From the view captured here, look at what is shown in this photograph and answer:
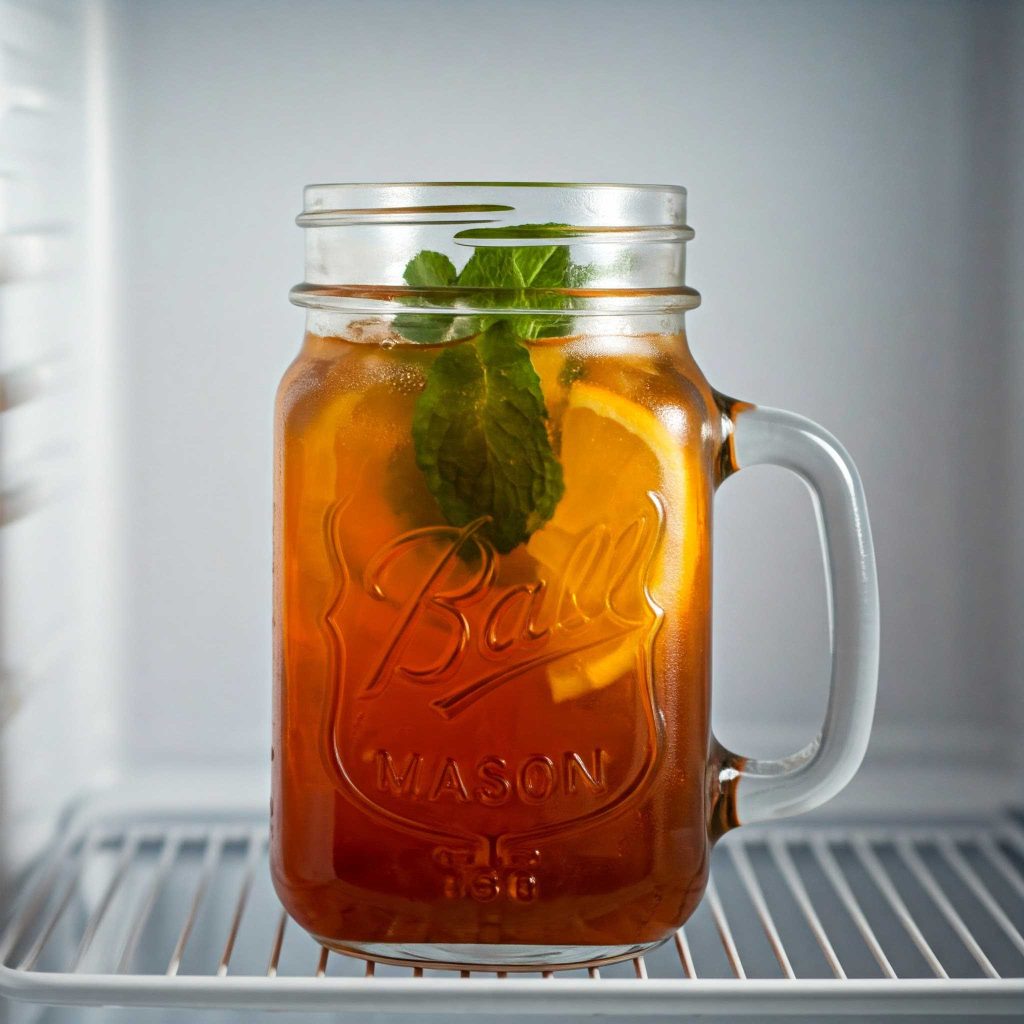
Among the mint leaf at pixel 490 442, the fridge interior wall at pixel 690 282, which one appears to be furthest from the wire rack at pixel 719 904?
the mint leaf at pixel 490 442

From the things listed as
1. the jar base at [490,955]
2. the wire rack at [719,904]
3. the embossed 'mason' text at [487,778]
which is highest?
the embossed 'mason' text at [487,778]

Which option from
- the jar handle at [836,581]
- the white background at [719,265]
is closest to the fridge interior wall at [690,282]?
the white background at [719,265]

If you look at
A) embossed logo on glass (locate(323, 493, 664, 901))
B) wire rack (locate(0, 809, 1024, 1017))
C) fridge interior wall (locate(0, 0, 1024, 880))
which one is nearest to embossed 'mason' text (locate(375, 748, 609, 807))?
embossed logo on glass (locate(323, 493, 664, 901))

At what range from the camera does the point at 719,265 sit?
→ 89 cm

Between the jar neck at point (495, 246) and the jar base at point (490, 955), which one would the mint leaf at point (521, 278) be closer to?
the jar neck at point (495, 246)

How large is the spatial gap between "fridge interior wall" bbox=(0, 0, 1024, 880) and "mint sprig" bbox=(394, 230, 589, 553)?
0.97ft

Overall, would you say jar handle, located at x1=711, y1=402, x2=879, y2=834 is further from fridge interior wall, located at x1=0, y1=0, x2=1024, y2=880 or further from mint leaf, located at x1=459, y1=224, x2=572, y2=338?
fridge interior wall, located at x1=0, y1=0, x2=1024, y2=880

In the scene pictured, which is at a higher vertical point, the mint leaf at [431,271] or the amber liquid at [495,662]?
the mint leaf at [431,271]

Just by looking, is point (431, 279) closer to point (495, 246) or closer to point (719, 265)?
point (495, 246)

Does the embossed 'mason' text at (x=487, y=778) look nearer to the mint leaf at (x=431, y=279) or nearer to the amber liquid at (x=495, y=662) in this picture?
the amber liquid at (x=495, y=662)

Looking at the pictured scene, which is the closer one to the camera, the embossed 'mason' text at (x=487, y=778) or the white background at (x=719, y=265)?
the embossed 'mason' text at (x=487, y=778)

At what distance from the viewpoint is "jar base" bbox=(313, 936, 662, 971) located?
2.04ft

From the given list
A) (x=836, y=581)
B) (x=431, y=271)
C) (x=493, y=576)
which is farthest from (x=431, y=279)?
(x=836, y=581)

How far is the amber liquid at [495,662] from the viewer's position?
614 mm
